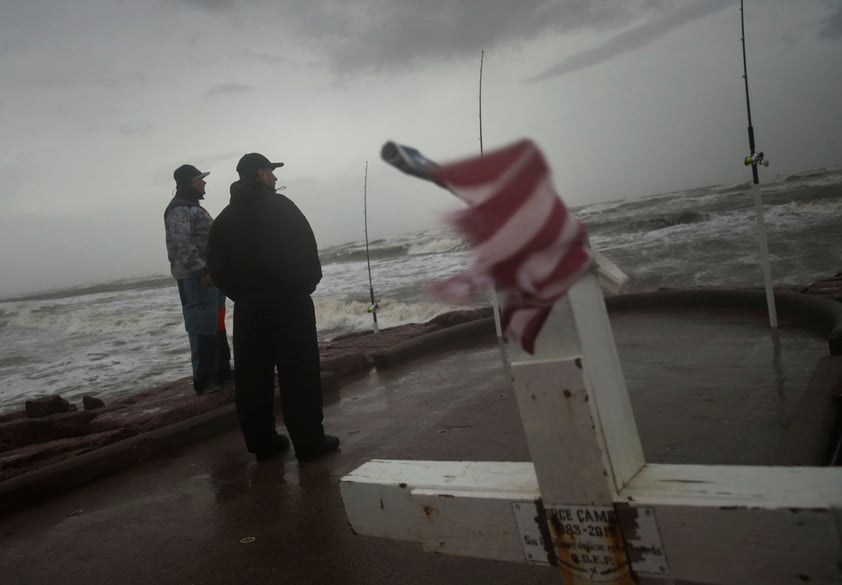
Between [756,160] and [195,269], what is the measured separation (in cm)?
418

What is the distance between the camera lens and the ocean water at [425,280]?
420 inches

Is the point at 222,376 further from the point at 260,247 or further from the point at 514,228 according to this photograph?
the point at 514,228

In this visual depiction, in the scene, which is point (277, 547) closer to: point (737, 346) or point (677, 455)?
point (677, 455)

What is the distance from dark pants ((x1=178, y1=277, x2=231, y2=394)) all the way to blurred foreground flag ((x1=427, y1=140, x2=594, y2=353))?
431 cm

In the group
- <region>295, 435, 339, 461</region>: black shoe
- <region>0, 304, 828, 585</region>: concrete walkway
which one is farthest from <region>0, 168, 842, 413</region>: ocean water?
<region>295, 435, 339, 461</region>: black shoe

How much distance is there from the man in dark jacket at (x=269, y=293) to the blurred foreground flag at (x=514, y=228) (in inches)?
107

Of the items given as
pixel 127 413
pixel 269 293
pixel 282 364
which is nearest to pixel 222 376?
pixel 127 413

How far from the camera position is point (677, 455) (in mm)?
2705

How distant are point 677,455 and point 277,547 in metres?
1.72

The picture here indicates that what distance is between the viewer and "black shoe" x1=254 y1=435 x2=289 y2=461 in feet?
12.0

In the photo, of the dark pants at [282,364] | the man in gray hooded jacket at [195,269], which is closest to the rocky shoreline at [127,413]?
the man in gray hooded jacket at [195,269]

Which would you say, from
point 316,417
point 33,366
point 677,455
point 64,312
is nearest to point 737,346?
point 677,455

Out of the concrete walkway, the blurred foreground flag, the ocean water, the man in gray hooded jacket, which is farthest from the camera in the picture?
the ocean water

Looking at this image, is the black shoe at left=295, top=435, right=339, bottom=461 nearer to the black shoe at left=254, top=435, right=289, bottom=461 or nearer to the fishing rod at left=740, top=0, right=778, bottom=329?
the black shoe at left=254, top=435, right=289, bottom=461
